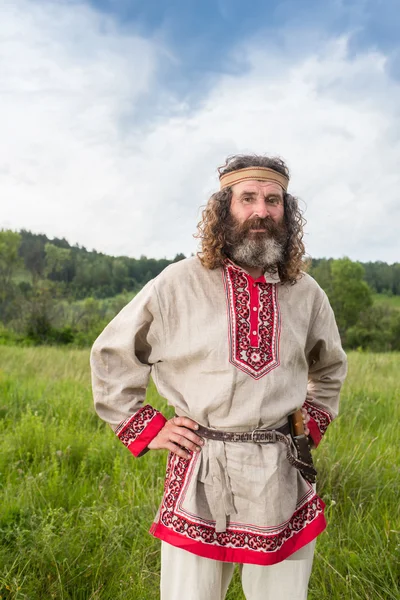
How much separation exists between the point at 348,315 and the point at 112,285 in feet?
75.8

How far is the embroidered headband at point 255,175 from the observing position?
7.06ft

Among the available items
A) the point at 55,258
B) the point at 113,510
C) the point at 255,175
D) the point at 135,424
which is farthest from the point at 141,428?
the point at 55,258

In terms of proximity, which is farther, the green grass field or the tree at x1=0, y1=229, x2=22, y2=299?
the tree at x1=0, y1=229, x2=22, y2=299

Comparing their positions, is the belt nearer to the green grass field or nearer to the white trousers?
the white trousers

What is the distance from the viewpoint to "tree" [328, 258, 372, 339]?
48438mm

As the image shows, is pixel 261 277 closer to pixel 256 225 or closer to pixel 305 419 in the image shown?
pixel 256 225

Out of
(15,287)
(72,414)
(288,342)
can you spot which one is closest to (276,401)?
(288,342)

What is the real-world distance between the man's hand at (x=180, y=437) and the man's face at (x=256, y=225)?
2.19ft

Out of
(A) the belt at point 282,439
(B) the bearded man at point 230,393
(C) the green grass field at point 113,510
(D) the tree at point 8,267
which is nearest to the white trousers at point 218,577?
(B) the bearded man at point 230,393

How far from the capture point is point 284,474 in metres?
1.97

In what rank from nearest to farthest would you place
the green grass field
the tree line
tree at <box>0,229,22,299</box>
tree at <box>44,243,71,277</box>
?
1. the green grass field
2. the tree line
3. tree at <box>0,229,22,299</box>
4. tree at <box>44,243,71,277</box>

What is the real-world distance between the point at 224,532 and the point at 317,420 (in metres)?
0.63

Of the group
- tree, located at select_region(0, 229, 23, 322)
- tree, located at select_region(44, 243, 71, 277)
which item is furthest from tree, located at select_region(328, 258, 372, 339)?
tree, located at select_region(0, 229, 23, 322)

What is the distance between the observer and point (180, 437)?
1974mm
